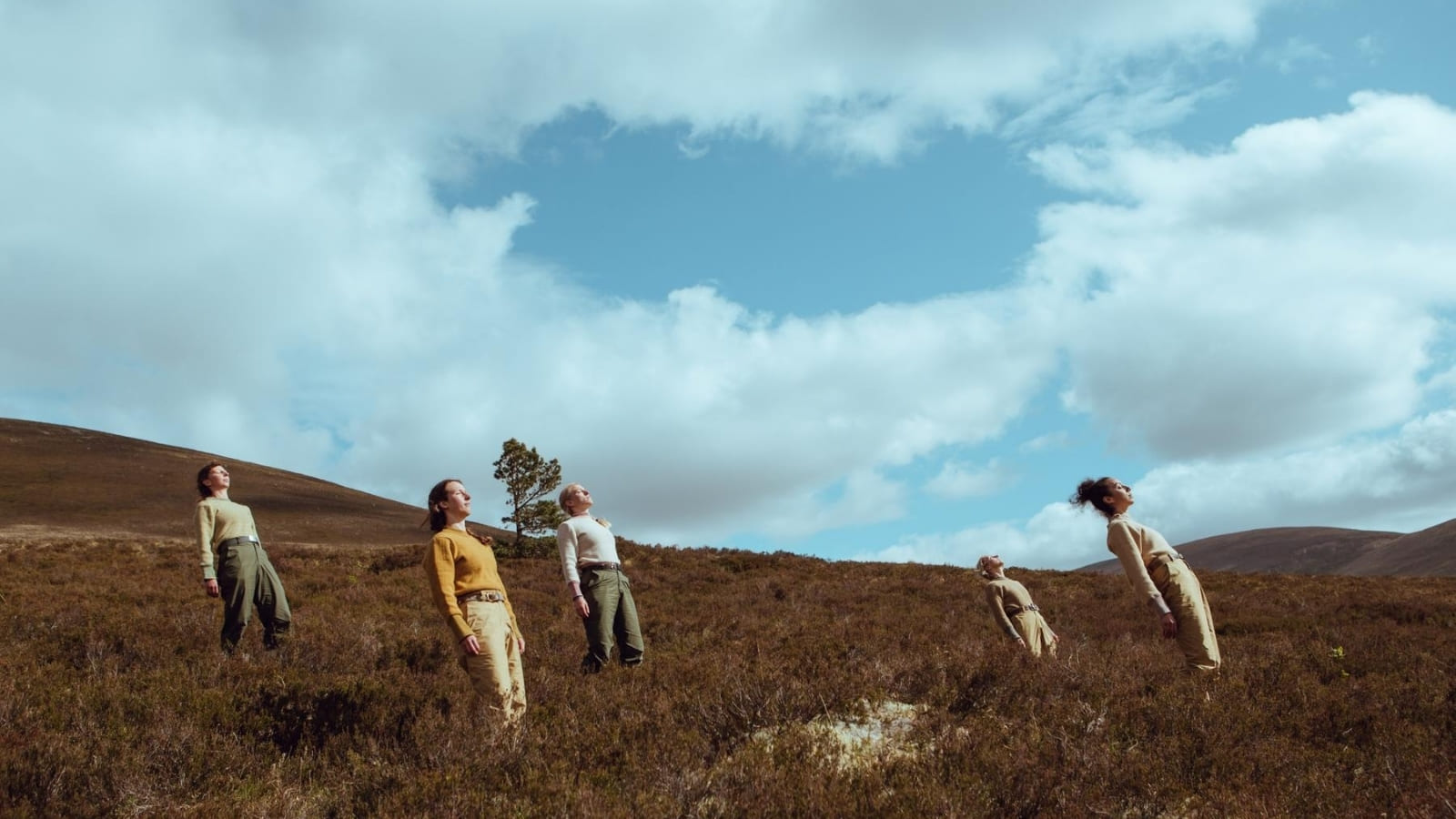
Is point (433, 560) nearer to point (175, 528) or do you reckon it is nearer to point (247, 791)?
point (247, 791)

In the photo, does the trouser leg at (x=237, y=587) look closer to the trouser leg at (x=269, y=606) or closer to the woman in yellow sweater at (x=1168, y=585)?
the trouser leg at (x=269, y=606)

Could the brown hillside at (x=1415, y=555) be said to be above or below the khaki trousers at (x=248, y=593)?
below

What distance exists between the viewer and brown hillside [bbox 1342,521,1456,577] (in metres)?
91.2

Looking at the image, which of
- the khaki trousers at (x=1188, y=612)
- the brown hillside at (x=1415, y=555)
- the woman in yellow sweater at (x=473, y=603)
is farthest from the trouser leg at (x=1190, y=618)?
the brown hillside at (x=1415, y=555)

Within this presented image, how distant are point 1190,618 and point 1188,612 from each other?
0.05m

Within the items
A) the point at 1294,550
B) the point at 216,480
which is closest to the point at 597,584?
the point at 216,480

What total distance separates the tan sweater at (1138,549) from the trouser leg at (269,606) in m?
7.06

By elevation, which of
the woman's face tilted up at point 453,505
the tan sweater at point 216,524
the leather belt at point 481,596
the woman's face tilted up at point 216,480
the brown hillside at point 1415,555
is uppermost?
the woman's face tilted up at point 216,480

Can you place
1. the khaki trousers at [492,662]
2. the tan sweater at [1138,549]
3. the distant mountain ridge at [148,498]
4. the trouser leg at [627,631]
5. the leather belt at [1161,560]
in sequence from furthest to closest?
the distant mountain ridge at [148,498], the trouser leg at [627,631], the leather belt at [1161,560], the tan sweater at [1138,549], the khaki trousers at [492,662]

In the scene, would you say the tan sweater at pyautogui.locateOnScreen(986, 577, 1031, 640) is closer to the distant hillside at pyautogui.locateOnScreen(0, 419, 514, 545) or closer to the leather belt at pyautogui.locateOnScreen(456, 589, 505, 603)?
the leather belt at pyautogui.locateOnScreen(456, 589, 505, 603)

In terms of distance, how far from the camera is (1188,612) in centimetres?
634

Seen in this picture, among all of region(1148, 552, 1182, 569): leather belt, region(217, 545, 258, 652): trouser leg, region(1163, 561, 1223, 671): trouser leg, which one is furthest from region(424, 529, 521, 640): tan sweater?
region(1163, 561, 1223, 671): trouser leg

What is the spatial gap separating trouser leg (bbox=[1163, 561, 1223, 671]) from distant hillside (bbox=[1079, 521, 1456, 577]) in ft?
291

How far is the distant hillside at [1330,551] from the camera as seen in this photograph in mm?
95625
